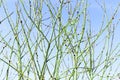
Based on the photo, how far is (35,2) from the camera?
10.1 ft

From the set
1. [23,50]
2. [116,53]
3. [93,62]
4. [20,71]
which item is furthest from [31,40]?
[116,53]

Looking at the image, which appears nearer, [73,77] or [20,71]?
[20,71]

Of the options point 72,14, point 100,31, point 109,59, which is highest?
point 72,14

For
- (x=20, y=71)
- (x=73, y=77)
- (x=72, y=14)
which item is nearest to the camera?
(x=20, y=71)

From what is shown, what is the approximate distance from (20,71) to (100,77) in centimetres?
84

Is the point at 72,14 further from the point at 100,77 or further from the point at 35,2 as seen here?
the point at 100,77

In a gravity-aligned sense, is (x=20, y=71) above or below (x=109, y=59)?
below

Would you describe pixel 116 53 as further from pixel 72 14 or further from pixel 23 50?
pixel 23 50

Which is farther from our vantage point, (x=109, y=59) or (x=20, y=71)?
(x=109, y=59)

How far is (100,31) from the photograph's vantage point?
303 centimetres

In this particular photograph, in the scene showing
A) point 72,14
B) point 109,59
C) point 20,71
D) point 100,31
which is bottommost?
point 20,71

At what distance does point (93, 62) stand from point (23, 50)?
70cm

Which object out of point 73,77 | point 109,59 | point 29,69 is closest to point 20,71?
point 29,69

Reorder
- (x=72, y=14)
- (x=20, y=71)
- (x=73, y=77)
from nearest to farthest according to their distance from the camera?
(x=20, y=71) < (x=73, y=77) < (x=72, y=14)
